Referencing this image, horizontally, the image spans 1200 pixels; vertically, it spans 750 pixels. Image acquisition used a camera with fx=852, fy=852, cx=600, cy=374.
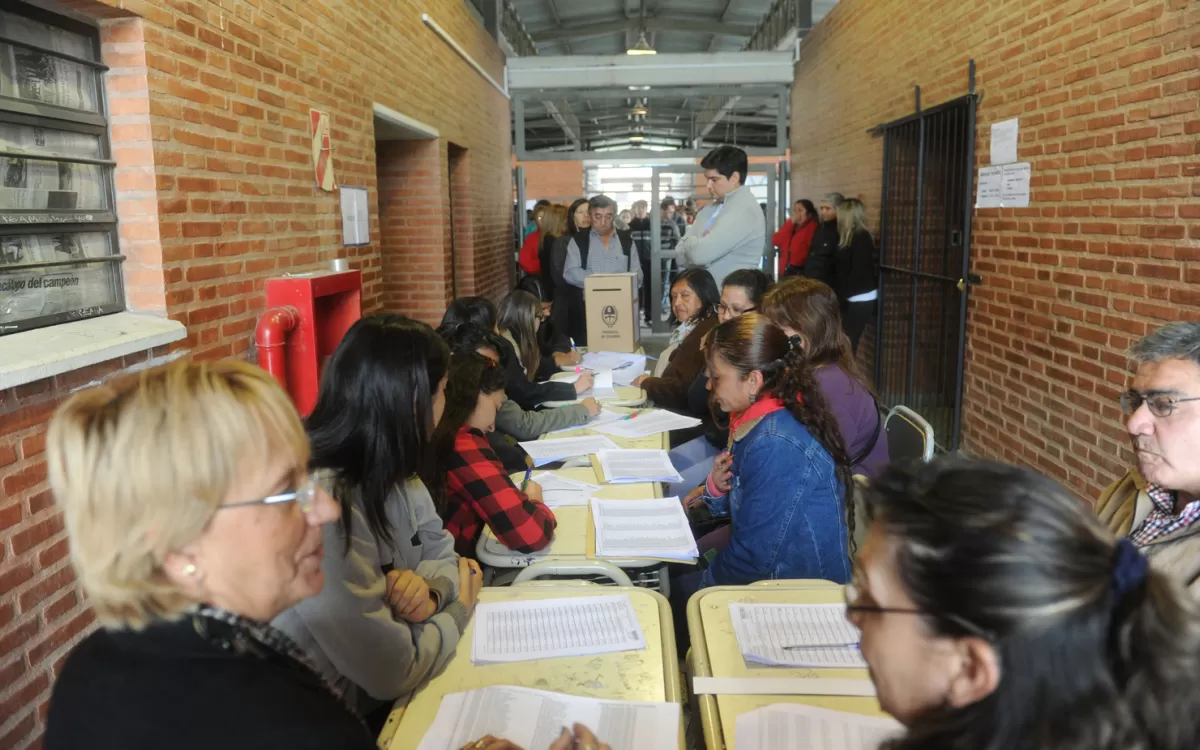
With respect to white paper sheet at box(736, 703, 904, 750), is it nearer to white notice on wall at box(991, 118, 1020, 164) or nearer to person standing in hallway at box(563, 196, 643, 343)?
white notice on wall at box(991, 118, 1020, 164)

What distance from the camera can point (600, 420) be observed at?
378 cm

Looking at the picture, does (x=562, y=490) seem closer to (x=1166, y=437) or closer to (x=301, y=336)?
(x=301, y=336)

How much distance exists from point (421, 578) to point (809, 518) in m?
1.04

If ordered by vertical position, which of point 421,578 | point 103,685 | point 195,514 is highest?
point 195,514

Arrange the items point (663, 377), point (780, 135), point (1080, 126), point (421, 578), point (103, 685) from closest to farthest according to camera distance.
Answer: point (103, 685) → point (421, 578) → point (1080, 126) → point (663, 377) → point (780, 135)

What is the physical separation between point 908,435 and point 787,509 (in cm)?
82

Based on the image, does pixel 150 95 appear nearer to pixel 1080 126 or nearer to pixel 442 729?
pixel 442 729

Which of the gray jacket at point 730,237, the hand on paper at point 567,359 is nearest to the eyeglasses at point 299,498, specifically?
the hand on paper at point 567,359

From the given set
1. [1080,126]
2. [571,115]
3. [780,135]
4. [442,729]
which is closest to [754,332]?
[442,729]

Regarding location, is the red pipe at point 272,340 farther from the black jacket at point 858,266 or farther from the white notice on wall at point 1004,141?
the black jacket at point 858,266

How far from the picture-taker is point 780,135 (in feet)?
31.2

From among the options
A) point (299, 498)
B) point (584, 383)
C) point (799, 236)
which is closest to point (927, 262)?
point (799, 236)

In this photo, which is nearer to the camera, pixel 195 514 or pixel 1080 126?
pixel 195 514

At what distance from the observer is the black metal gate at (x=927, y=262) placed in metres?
5.21
